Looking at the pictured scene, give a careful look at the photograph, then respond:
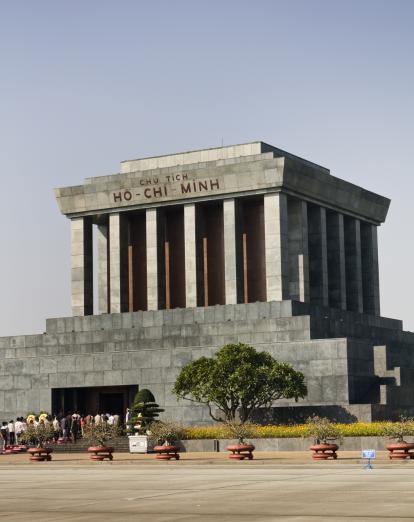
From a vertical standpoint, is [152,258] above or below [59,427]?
above

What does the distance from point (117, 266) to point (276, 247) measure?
40.7ft

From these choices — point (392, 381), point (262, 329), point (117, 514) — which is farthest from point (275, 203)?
point (117, 514)

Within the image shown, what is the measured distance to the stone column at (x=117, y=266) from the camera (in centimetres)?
7525

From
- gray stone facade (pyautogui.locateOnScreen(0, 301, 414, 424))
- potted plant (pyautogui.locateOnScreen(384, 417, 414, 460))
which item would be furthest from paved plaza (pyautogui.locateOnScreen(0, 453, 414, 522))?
gray stone facade (pyautogui.locateOnScreen(0, 301, 414, 424))

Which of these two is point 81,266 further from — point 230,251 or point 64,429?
point 64,429

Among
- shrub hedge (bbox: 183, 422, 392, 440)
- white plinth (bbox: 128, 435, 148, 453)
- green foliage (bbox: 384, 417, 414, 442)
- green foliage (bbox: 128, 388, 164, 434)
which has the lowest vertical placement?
white plinth (bbox: 128, 435, 148, 453)

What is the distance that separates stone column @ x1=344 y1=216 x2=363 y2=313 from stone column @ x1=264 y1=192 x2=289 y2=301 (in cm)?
1206

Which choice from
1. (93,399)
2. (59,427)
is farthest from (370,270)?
(59,427)

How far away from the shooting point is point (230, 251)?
70250 mm

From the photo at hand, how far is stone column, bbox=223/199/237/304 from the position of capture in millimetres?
69750

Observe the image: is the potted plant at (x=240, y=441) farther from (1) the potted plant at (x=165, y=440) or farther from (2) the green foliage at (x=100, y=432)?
(2) the green foliage at (x=100, y=432)

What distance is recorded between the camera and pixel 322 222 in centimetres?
7525

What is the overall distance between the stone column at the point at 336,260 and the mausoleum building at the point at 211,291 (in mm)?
97

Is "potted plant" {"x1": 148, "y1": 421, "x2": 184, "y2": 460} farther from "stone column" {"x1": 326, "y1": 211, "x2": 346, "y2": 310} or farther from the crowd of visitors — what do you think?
"stone column" {"x1": 326, "y1": 211, "x2": 346, "y2": 310}
